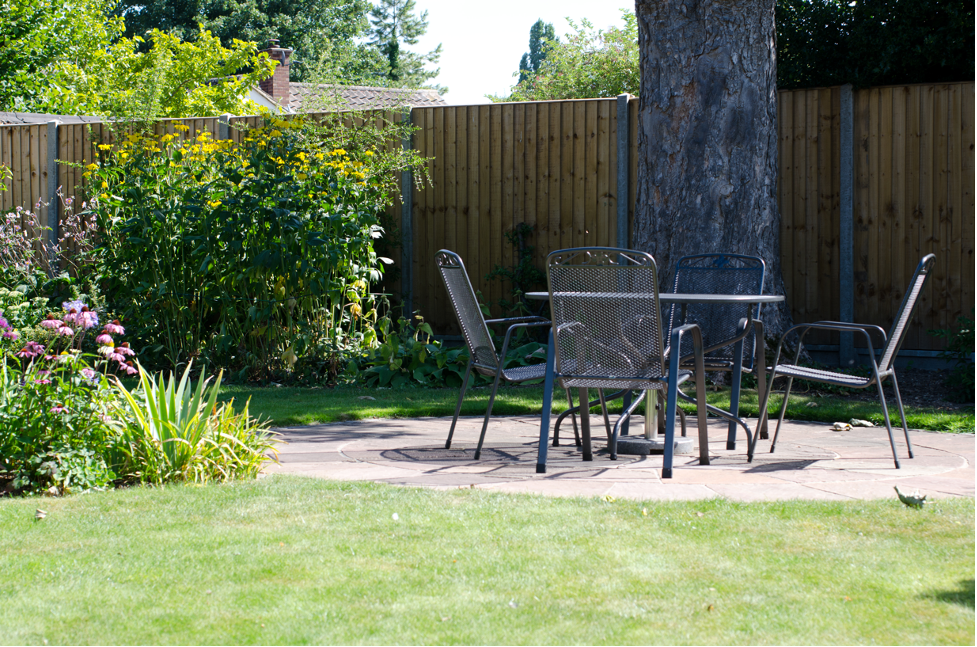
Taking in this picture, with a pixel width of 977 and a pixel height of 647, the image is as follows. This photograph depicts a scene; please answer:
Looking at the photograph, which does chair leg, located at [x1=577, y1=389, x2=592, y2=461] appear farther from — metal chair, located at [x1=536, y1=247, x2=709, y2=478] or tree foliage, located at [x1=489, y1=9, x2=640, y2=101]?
tree foliage, located at [x1=489, y1=9, x2=640, y2=101]

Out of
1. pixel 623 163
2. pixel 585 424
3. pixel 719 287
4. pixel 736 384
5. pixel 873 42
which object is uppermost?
pixel 873 42

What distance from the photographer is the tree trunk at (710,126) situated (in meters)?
6.42

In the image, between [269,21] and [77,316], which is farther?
[269,21]

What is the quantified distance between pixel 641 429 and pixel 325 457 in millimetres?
1703

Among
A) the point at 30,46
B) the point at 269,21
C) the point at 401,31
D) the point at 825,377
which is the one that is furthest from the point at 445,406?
the point at 401,31

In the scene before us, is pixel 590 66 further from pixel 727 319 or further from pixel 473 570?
pixel 473 570

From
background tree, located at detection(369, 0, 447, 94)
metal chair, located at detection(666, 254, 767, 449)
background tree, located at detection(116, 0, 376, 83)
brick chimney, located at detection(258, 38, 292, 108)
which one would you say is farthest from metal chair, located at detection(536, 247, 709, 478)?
background tree, located at detection(369, 0, 447, 94)

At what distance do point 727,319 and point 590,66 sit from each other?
11.9 m

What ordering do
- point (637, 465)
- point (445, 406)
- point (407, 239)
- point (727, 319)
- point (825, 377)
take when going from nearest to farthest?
Result: point (637, 465) < point (825, 377) < point (727, 319) < point (445, 406) < point (407, 239)

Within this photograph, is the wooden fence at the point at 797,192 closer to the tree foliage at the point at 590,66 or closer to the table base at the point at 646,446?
the table base at the point at 646,446

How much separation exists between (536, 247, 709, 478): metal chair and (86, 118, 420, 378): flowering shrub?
300 cm

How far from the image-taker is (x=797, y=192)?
24.3ft

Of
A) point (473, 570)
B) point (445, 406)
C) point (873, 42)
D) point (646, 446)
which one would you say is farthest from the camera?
point (873, 42)

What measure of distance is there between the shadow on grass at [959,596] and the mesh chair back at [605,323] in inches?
62.2
